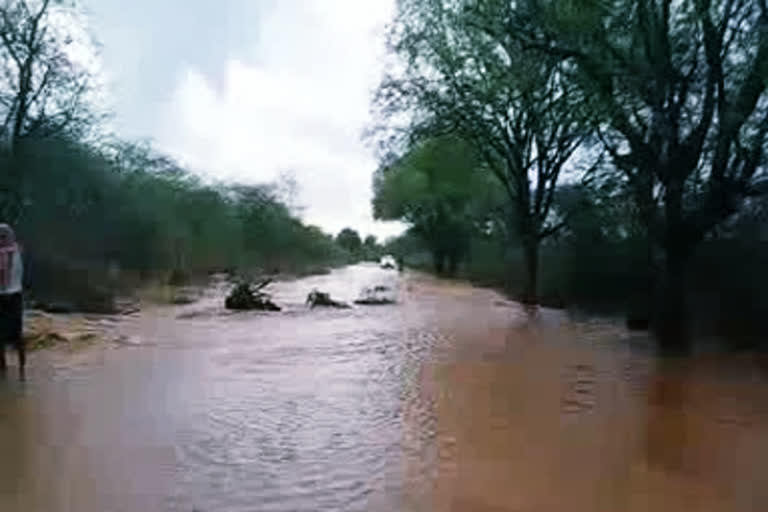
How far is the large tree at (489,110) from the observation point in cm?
3042

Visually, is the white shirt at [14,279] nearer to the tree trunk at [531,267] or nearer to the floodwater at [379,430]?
the floodwater at [379,430]

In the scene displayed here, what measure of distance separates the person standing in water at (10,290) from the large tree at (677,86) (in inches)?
414

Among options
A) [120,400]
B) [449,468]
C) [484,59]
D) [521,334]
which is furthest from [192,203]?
[449,468]

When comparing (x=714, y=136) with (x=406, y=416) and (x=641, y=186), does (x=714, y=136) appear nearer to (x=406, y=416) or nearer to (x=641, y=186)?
(x=641, y=186)

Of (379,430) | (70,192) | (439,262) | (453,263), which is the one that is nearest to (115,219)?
(70,192)

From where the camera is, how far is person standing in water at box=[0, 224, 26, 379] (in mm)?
11555

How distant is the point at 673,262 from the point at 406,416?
1098cm

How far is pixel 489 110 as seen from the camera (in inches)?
1320

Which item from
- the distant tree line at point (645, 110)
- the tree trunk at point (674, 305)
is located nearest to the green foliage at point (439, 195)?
the distant tree line at point (645, 110)

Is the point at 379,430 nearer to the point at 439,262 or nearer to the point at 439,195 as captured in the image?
the point at 439,195

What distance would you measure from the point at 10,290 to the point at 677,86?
1194 centimetres

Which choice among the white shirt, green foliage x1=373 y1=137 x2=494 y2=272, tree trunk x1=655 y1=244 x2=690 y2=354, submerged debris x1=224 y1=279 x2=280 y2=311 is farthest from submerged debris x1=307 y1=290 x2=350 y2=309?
the white shirt

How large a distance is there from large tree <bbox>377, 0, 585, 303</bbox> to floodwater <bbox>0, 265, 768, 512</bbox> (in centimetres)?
1415

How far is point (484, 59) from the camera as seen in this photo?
29.3m
